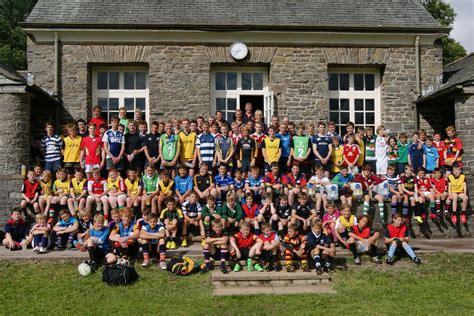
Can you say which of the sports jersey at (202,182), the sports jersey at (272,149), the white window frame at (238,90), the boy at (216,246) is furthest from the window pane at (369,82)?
the boy at (216,246)

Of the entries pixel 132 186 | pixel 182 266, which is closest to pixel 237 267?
pixel 182 266

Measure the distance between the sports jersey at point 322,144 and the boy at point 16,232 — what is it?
617cm

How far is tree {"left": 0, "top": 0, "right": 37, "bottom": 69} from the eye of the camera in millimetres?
31309

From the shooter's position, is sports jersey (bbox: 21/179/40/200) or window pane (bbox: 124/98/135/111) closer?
sports jersey (bbox: 21/179/40/200)

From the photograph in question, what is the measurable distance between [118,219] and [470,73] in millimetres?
9781

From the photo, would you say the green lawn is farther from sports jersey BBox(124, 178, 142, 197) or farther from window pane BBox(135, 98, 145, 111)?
window pane BBox(135, 98, 145, 111)

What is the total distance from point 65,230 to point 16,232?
1.01 meters

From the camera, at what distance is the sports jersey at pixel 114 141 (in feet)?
35.3

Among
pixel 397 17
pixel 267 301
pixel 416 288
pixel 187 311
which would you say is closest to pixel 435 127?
pixel 397 17

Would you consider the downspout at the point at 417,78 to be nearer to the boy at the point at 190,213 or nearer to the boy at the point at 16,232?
the boy at the point at 190,213

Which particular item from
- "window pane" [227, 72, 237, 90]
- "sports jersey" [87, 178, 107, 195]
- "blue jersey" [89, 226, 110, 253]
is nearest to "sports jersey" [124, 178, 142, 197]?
"sports jersey" [87, 178, 107, 195]

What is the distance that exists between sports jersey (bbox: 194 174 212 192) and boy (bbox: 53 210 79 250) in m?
2.40

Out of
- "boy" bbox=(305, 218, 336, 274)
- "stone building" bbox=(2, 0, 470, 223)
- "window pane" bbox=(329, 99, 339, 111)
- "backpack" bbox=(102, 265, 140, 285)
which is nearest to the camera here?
"backpack" bbox=(102, 265, 140, 285)

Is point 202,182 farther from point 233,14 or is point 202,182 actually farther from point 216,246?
point 233,14
